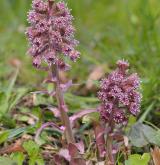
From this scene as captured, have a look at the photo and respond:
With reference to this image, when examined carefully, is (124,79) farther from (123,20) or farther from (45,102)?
(123,20)

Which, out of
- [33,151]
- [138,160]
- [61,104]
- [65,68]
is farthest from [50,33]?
[138,160]

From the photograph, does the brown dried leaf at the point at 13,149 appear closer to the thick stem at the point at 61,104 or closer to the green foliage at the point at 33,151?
the green foliage at the point at 33,151

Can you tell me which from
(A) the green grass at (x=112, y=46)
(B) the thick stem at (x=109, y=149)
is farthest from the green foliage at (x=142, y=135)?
(A) the green grass at (x=112, y=46)

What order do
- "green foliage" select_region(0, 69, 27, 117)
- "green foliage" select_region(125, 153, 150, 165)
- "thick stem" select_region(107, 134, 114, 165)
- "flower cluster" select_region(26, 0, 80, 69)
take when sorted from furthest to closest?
"green foliage" select_region(0, 69, 27, 117)
"thick stem" select_region(107, 134, 114, 165)
"green foliage" select_region(125, 153, 150, 165)
"flower cluster" select_region(26, 0, 80, 69)

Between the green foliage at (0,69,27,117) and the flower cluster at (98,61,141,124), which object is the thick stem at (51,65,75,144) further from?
the green foliage at (0,69,27,117)

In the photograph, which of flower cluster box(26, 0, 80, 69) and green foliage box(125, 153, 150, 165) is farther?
green foliage box(125, 153, 150, 165)

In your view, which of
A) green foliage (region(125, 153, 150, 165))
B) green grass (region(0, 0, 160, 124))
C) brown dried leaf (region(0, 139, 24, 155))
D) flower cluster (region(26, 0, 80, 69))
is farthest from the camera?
green grass (region(0, 0, 160, 124))

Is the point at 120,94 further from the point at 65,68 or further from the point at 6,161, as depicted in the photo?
the point at 6,161

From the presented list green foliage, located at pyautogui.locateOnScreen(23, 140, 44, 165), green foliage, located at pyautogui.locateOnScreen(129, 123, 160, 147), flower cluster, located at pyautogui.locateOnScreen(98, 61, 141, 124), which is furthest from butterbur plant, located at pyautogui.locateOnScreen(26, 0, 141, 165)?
green foliage, located at pyautogui.locateOnScreen(129, 123, 160, 147)
